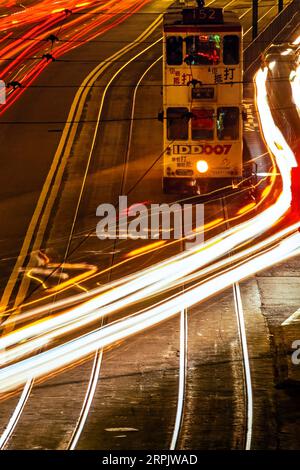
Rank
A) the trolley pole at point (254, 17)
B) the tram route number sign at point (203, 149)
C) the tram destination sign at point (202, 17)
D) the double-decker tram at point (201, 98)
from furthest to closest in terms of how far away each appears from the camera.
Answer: the trolley pole at point (254, 17) < the tram route number sign at point (203, 149) < the tram destination sign at point (202, 17) < the double-decker tram at point (201, 98)

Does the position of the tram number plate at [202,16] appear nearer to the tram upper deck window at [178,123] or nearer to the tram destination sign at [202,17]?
the tram destination sign at [202,17]

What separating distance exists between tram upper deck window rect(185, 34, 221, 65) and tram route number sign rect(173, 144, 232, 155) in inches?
94.0

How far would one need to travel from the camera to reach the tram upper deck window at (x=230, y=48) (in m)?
31.3

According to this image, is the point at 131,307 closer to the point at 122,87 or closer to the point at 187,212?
the point at 187,212

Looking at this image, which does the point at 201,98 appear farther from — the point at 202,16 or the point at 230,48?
the point at 202,16

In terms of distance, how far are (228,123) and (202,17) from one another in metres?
2.95

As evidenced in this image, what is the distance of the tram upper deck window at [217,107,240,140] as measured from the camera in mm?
32031

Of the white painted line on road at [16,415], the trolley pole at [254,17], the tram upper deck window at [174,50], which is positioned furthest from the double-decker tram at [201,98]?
the trolley pole at [254,17]

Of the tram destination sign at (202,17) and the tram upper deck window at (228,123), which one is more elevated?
the tram destination sign at (202,17)

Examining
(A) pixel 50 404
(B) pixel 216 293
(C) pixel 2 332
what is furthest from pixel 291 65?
(A) pixel 50 404

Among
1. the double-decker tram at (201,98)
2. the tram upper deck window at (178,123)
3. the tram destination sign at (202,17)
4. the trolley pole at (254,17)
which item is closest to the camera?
the double-decker tram at (201,98)

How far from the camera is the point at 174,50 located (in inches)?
1236

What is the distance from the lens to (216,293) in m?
25.4

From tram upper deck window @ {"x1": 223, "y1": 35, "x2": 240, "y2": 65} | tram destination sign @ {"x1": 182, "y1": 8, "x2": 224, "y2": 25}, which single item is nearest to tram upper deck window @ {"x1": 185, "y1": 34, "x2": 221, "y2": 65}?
tram upper deck window @ {"x1": 223, "y1": 35, "x2": 240, "y2": 65}
